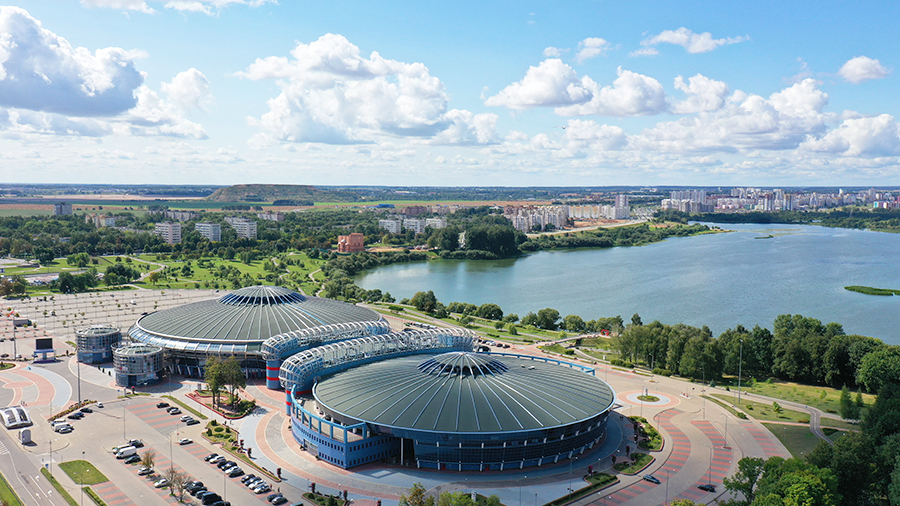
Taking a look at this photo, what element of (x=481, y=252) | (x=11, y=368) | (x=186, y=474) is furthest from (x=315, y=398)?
(x=481, y=252)

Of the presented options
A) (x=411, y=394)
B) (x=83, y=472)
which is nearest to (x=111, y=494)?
(x=83, y=472)

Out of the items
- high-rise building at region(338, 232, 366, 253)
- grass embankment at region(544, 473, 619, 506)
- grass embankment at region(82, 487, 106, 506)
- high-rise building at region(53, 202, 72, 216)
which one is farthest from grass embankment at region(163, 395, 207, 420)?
high-rise building at region(53, 202, 72, 216)

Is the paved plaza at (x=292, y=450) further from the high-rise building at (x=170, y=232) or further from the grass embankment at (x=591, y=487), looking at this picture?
the high-rise building at (x=170, y=232)

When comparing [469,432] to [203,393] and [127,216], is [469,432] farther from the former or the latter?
[127,216]

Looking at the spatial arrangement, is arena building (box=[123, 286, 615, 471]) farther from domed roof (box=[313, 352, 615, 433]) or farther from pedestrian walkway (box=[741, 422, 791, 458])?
pedestrian walkway (box=[741, 422, 791, 458])

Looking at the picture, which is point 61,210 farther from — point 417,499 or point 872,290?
point 417,499
